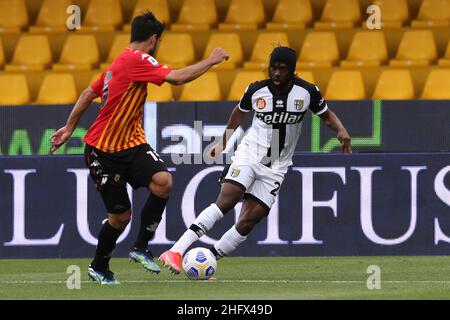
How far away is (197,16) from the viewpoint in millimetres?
17703

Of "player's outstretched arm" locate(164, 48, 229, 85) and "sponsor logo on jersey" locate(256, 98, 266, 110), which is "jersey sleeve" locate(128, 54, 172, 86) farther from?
"sponsor logo on jersey" locate(256, 98, 266, 110)

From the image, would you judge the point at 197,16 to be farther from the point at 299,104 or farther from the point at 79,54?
the point at 299,104

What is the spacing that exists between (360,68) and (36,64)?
14.0 ft

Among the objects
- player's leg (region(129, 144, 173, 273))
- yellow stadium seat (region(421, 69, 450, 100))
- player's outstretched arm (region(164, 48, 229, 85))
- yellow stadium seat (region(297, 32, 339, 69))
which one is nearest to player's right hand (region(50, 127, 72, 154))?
player's leg (region(129, 144, 173, 273))

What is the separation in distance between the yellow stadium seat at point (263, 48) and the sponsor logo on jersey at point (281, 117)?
5.78 meters

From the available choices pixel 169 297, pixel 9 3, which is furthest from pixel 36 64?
pixel 169 297

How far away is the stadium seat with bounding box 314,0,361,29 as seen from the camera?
17359 millimetres

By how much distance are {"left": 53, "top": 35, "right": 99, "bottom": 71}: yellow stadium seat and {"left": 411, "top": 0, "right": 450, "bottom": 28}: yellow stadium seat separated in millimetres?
4175

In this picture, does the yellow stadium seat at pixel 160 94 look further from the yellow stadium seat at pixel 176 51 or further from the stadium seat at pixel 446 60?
the stadium seat at pixel 446 60

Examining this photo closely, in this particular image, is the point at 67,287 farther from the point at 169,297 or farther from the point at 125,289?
the point at 169,297

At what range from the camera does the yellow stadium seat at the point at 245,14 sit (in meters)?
17.6

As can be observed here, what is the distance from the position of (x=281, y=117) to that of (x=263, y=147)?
0.29 m

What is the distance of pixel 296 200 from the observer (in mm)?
13305

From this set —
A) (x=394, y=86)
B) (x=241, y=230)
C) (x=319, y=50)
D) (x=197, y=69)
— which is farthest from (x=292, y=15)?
(x=197, y=69)
